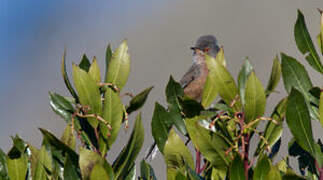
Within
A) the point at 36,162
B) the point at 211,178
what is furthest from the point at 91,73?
the point at 211,178

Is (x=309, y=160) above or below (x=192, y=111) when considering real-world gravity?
below

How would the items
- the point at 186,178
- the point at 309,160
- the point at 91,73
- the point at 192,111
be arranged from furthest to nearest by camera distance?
the point at 91,73 → the point at 309,160 → the point at 192,111 → the point at 186,178

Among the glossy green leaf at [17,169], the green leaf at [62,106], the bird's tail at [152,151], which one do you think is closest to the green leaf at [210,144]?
the green leaf at [62,106]

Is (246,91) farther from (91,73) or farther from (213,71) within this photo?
(91,73)

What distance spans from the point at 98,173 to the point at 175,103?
0.61m

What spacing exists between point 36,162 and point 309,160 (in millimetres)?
1212

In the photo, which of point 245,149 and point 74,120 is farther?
point 74,120

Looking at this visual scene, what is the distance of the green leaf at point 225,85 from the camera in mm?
2121

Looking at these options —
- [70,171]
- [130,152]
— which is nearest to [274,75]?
[130,152]

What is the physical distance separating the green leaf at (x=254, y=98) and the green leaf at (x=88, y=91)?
65 centimetres

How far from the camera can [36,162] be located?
87.7 inches

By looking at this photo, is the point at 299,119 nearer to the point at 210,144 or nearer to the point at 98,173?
the point at 210,144

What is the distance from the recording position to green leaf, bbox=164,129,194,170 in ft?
7.02

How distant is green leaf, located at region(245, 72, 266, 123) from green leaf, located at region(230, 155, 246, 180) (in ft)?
0.84
